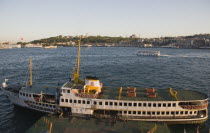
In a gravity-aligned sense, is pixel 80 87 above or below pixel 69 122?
above

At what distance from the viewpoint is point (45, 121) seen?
25.3 m

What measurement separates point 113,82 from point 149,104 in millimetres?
28110

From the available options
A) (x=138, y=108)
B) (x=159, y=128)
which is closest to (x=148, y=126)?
(x=159, y=128)

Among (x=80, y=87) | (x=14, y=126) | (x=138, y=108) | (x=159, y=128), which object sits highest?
(x=80, y=87)

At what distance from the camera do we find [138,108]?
27.0 metres

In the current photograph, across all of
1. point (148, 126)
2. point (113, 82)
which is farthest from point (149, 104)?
point (113, 82)

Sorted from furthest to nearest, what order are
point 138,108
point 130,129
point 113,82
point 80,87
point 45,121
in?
1. point 113,82
2. point 80,87
3. point 138,108
4. point 45,121
5. point 130,129

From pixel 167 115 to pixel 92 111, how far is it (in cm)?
1143

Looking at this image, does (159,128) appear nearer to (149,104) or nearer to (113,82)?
(149,104)

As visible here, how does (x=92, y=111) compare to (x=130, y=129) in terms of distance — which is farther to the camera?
(x=92, y=111)

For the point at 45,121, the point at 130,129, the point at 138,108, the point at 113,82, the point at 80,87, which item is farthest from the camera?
the point at 113,82

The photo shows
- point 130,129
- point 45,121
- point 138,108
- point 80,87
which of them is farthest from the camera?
point 80,87

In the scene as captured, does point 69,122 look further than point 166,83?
No

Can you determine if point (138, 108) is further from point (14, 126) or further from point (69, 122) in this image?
point (14, 126)
